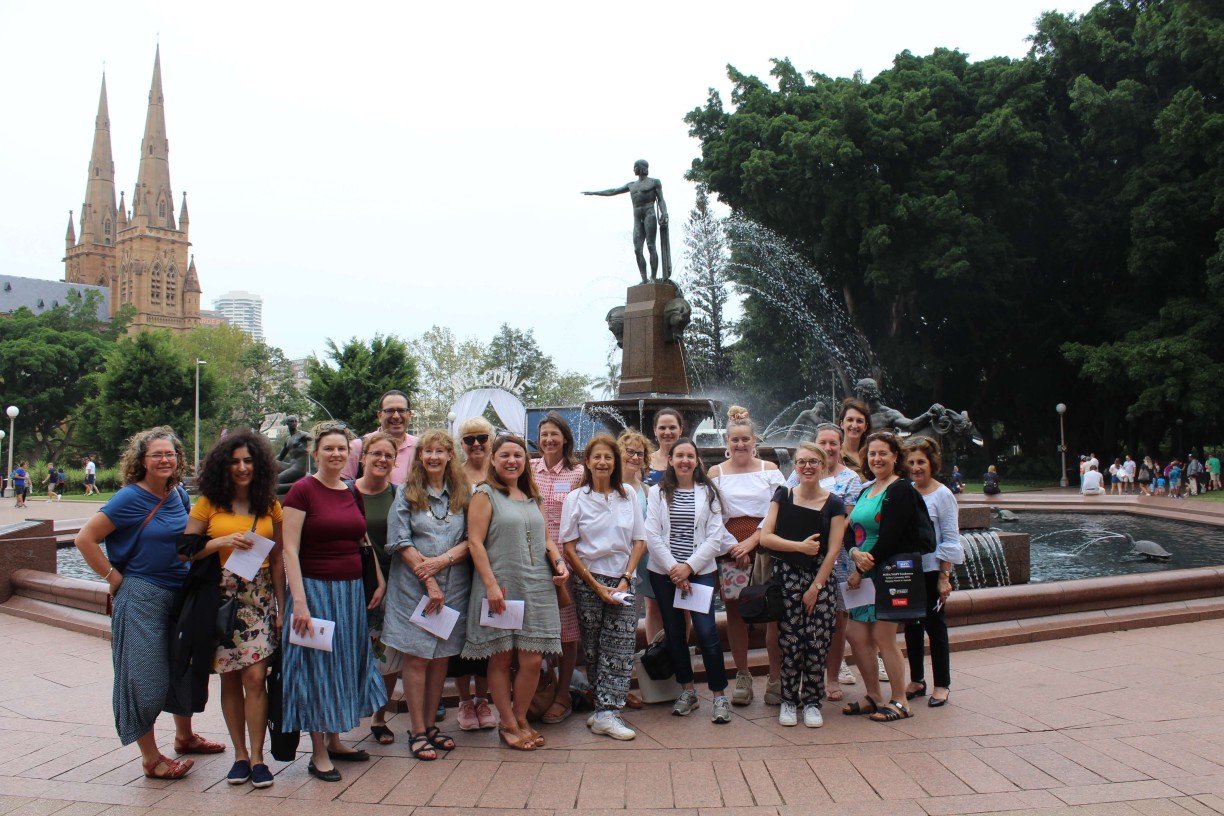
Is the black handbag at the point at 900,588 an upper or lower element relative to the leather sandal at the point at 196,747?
upper

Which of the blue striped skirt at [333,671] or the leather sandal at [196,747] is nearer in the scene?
the blue striped skirt at [333,671]

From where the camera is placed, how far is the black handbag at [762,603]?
4887 millimetres

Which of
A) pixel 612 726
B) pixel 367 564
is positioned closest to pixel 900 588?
pixel 612 726

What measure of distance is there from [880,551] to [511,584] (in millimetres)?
2077

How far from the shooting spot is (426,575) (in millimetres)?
4461

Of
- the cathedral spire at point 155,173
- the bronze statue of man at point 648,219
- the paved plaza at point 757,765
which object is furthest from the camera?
the cathedral spire at point 155,173


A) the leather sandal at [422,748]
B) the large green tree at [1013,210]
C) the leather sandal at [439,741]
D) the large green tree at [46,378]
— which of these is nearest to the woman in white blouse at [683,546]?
the leather sandal at [439,741]

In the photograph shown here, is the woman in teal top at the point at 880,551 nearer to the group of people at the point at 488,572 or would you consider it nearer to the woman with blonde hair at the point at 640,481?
the group of people at the point at 488,572

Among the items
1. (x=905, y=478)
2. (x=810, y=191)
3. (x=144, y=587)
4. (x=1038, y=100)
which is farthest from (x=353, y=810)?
(x=1038, y=100)

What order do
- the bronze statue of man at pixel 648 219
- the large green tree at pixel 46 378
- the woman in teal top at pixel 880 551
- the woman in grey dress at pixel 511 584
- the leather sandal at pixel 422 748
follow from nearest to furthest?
the leather sandal at pixel 422 748 < the woman in grey dress at pixel 511 584 < the woman in teal top at pixel 880 551 < the bronze statue of man at pixel 648 219 < the large green tree at pixel 46 378

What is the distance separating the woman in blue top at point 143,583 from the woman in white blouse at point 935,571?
407 cm

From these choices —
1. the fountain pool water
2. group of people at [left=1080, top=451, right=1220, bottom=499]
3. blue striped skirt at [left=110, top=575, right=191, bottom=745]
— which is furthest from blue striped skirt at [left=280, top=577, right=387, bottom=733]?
group of people at [left=1080, top=451, right=1220, bottom=499]

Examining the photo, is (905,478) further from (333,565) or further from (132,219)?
(132,219)

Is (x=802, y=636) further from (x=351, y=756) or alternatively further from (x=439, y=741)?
(x=351, y=756)
